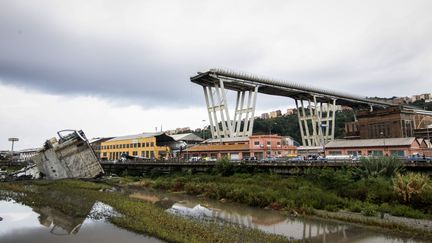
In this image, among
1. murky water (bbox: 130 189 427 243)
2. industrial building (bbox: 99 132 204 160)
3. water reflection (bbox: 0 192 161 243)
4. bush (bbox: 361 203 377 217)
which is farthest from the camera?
industrial building (bbox: 99 132 204 160)

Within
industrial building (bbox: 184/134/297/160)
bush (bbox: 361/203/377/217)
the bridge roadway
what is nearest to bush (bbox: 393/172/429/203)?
bush (bbox: 361/203/377/217)

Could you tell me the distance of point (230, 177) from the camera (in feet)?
141

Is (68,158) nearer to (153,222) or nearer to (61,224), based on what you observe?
(61,224)

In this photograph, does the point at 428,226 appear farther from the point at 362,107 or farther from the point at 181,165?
the point at 362,107

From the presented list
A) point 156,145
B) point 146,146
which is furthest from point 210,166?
point 146,146

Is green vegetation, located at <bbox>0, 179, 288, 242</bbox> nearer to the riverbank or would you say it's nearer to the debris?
the riverbank

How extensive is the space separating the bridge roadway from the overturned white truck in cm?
909

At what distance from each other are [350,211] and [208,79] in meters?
55.1

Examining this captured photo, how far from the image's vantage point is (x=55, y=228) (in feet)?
74.4

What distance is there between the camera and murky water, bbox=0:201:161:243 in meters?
19.4

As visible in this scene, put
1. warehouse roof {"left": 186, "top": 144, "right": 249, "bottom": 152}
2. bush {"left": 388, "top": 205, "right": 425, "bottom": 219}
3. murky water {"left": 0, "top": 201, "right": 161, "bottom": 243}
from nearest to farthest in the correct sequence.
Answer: murky water {"left": 0, "top": 201, "right": 161, "bottom": 243} < bush {"left": 388, "top": 205, "right": 425, "bottom": 219} < warehouse roof {"left": 186, "top": 144, "right": 249, "bottom": 152}

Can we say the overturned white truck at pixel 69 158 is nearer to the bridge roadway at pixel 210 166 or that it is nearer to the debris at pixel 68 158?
the debris at pixel 68 158

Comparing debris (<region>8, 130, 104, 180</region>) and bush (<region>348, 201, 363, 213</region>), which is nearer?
bush (<region>348, 201, 363, 213</region>)

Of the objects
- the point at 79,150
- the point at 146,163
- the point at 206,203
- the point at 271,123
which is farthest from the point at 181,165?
the point at 271,123
